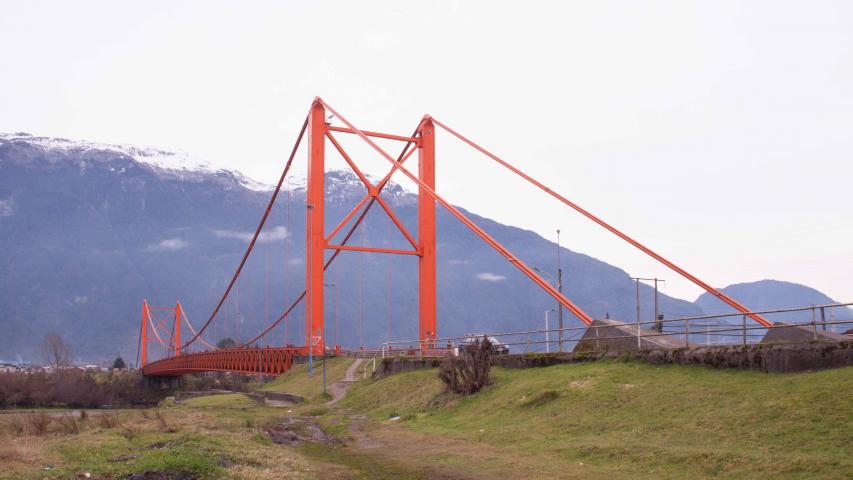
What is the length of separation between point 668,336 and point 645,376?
13.7 feet

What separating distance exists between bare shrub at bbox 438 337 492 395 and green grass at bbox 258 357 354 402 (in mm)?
11840

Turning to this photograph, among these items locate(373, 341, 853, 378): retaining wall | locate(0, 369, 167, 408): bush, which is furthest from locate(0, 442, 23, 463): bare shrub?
locate(0, 369, 167, 408): bush

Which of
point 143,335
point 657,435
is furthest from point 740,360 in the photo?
point 143,335

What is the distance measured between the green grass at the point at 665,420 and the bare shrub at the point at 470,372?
548 mm

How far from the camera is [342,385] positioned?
42.2 metres

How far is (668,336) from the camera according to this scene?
1033 inches

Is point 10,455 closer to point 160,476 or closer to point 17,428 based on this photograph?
point 160,476

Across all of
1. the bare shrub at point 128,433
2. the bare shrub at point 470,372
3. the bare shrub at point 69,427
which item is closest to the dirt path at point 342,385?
the bare shrub at point 470,372

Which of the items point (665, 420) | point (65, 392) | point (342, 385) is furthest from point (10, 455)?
point (65, 392)

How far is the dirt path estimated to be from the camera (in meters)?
39.3

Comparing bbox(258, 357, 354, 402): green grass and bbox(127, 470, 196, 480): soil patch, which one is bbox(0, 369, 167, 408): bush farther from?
bbox(127, 470, 196, 480): soil patch

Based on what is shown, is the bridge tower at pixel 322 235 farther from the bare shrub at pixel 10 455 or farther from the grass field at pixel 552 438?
the bare shrub at pixel 10 455

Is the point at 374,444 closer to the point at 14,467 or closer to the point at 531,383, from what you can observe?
the point at 531,383

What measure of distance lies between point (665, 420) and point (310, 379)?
32.1m
